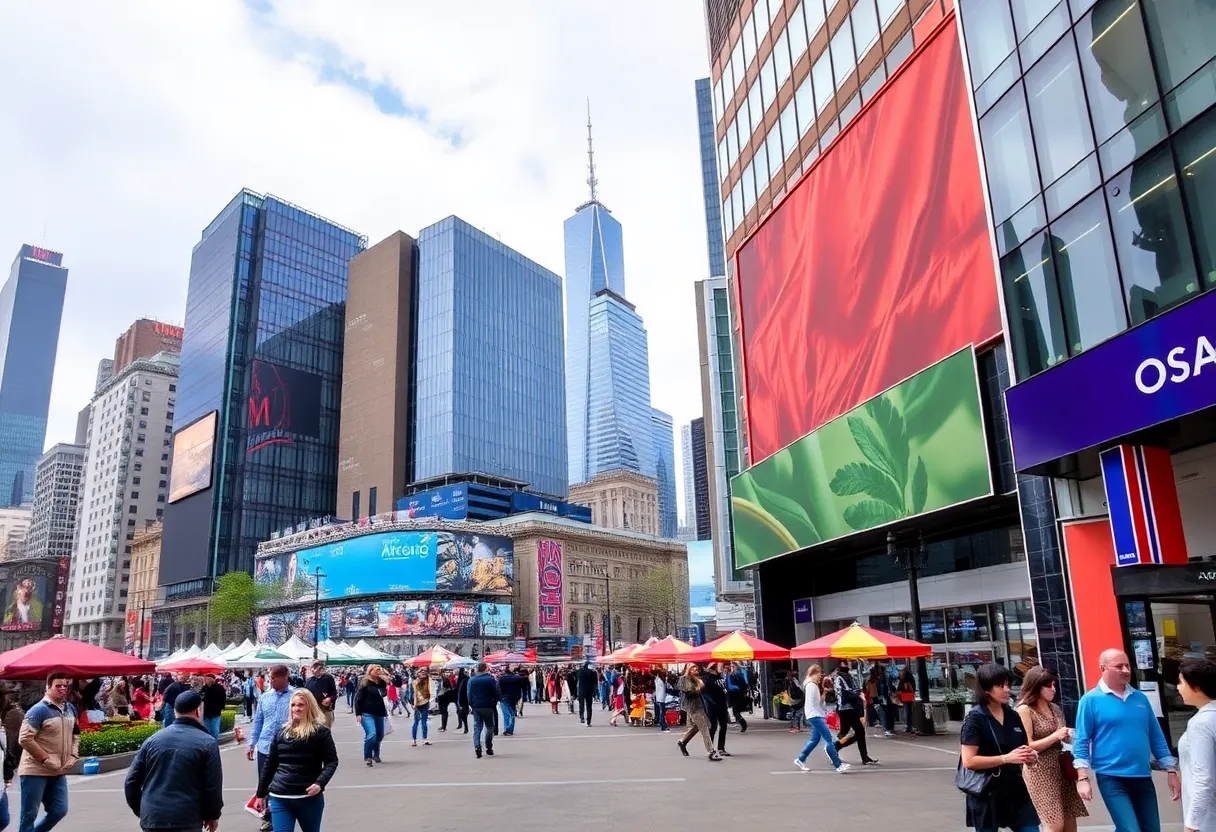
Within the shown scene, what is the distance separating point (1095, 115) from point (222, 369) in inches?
5292

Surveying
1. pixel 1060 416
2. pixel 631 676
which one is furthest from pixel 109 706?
pixel 1060 416

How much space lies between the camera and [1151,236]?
45.3 ft

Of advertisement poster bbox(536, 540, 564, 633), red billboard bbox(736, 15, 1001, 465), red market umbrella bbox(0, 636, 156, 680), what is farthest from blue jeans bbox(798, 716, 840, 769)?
advertisement poster bbox(536, 540, 564, 633)

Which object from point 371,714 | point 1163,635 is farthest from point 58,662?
point 1163,635

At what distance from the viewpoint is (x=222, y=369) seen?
133250mm

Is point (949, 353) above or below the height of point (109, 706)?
above

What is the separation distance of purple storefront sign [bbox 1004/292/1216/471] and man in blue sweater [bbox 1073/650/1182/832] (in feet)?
25.2

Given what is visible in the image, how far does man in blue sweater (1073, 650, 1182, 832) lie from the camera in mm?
6223

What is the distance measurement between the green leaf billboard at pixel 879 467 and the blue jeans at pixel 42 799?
640 inches

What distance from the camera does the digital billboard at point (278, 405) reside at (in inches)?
5133

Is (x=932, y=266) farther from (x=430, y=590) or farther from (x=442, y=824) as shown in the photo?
(x=430, y=590)

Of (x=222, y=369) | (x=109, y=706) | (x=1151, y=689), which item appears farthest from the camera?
(x=222, y=369)

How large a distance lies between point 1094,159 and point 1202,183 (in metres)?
2.37

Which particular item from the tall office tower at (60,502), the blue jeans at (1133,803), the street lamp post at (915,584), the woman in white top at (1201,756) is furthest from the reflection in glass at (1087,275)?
the tall office tower at (60,502)
